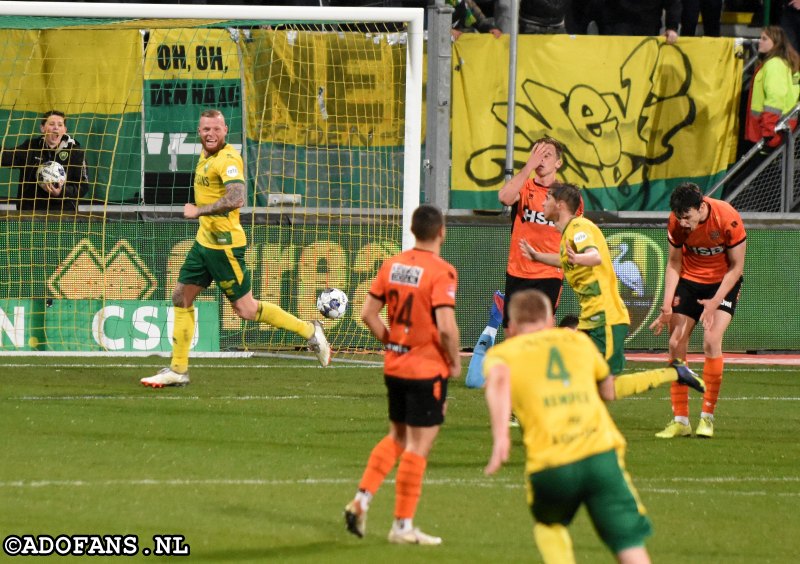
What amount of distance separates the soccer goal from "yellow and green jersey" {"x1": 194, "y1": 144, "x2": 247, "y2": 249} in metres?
3.10

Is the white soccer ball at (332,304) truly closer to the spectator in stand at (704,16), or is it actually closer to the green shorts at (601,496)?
the spectator in stand at (704,16)

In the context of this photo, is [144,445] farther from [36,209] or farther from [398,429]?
[36,209]

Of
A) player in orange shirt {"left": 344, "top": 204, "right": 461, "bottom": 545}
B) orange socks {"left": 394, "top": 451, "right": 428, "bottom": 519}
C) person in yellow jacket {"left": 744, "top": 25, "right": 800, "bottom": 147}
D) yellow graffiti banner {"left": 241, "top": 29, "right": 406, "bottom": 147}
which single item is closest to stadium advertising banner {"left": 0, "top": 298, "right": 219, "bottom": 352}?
yellow graffiti banner {"left": 241, "top": 29, "right": 406, "bottom": 147}

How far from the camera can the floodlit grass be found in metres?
7.24

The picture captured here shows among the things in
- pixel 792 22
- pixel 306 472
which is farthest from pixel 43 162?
pixel 792 22

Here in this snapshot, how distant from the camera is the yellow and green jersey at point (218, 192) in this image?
12297 mm

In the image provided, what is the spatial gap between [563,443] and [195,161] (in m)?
11.2

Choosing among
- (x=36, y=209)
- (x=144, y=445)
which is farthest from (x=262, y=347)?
(x=144, y=445)

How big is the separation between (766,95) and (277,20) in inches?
279

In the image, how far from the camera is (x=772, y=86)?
17156 millimetres

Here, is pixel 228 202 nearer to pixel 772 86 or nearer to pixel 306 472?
pixel 306 472

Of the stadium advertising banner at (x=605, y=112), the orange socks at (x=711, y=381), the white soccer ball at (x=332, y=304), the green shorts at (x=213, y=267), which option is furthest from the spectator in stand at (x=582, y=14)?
the orange socks at (x=711, y=381)

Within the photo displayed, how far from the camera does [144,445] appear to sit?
386 inches

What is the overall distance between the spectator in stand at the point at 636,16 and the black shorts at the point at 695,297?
773 centimetres
